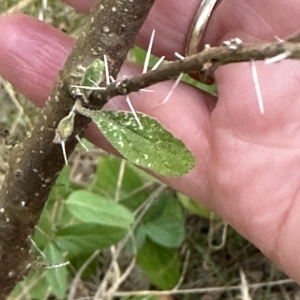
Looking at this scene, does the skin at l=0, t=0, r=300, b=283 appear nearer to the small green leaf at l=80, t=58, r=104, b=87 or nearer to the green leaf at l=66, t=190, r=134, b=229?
the green leaf at l=66, t=190, r=134, b=229

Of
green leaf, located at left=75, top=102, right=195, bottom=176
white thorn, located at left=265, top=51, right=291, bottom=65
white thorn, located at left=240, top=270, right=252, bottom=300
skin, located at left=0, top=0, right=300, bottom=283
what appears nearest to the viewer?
white thorn, located at left=265, top=51, right=291, bottom=65

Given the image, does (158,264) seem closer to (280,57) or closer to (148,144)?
(148,144)

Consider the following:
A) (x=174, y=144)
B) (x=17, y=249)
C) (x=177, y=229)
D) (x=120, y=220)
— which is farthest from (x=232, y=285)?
(x=174, y=144)

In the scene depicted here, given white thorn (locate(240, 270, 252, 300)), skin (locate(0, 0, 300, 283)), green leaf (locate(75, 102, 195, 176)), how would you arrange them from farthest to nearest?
white thorn (locate(240, 270, 252, 300)) → skin (locate(0, 0, 300, 283)) → green leaf (locate(75, 102, 195, 176))

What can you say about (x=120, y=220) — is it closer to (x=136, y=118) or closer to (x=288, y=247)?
(x=288, y=247)

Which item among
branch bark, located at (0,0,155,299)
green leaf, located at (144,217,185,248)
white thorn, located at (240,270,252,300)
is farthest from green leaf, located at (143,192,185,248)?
branch bark, located at (0,0,155,299)

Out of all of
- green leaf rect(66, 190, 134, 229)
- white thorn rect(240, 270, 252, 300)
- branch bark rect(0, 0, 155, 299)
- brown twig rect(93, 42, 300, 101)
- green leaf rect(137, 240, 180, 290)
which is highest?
brown twig rect(93, 42, 300, 101)
